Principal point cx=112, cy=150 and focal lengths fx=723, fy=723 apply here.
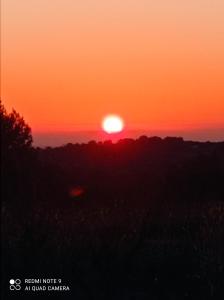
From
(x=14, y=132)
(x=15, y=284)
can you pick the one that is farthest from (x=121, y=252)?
(x=14, y=132)

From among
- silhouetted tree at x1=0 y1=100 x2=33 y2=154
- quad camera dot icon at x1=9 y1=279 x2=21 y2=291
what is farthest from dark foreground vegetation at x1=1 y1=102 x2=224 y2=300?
silhouetted tree at x1=0 y1=100 x2=33 y2=154

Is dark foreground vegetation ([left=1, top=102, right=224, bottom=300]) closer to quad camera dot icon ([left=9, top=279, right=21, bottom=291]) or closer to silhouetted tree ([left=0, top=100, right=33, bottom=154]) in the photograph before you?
quad camera dot icon ([left=9, top=279, right=21, bottom=291])

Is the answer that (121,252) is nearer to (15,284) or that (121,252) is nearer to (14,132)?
(15,284)

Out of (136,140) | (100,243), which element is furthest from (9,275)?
(136,140)

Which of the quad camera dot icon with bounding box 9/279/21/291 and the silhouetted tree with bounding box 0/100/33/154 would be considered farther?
the silhouetted tree with bounding box 0/100/33/154

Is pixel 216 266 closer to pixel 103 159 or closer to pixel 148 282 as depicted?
pixel 148 282

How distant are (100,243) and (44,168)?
2536 centimetres

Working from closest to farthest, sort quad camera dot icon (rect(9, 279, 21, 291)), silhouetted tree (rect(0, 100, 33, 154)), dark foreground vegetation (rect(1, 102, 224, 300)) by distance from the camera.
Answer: quad camera dot icon (rect(9, 279, 21, 291))
dark foreground vegetation (rect(1, 102, 224, 300))
silhouetted tree (rect(0, 100, 33, 154))

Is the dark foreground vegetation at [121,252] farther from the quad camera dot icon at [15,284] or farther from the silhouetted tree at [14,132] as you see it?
the silhouetted tree at [14,132]

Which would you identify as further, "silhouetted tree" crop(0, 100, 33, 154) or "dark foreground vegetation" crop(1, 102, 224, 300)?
"silhouetted tree" crop(0, 100, 33, 154)

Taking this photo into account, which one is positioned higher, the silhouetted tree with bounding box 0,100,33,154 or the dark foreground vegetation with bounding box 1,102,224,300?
the silhouetted tree with bounding box 0,100,33,154

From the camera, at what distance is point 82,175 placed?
3991 cm

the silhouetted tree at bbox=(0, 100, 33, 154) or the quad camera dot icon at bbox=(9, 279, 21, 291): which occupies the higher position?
the silhouetted tree at bbox=(0, 100, 33, 154)

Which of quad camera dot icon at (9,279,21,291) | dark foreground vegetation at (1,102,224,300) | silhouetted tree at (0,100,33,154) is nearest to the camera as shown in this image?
quad camera dot icon at (9,279,21,291)
